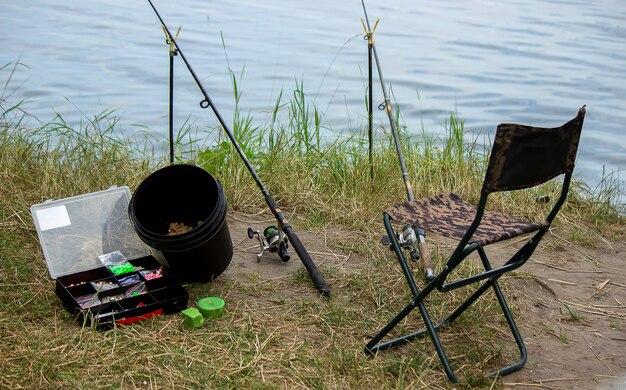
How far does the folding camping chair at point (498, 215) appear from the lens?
2.37 metres

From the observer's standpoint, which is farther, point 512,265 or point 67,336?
point 67,336

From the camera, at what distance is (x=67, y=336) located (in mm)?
2893

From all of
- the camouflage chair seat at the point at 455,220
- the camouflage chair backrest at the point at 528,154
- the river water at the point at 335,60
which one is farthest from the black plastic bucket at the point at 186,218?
the river water at the point at 335,60

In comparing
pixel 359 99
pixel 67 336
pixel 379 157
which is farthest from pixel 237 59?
pixel 67 336

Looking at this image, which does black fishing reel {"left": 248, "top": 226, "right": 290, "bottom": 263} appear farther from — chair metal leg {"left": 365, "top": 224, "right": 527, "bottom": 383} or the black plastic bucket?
chair metal leg {"left": 365, "top": 224, "right": 527, "bottom": 383}

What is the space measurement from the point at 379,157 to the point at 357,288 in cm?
150

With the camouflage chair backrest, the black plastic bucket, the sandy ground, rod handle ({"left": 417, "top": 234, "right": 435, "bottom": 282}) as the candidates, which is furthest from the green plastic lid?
the camouflage chair backrest

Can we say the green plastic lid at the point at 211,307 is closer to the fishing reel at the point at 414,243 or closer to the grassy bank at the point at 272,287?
the grassy bank at the point at 272,287

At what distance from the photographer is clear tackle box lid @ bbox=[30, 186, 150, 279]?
136 inches

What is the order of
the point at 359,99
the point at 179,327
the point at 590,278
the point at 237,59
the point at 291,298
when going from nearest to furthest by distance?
the point at 179,327 < the point at 291,298 < the point at 590,278 < the point at 359,99 < the point at 237,59

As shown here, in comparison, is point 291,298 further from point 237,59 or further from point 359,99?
point 237,59

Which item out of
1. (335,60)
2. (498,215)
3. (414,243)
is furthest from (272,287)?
(335,60)

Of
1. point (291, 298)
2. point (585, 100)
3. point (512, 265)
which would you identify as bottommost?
point (585, 100)

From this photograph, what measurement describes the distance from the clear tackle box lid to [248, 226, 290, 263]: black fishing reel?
48 centimetres
